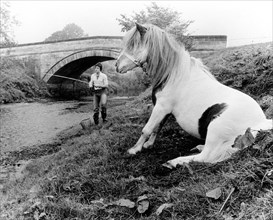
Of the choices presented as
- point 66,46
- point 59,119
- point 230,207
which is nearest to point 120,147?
point 230,207

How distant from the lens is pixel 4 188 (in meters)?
4.67

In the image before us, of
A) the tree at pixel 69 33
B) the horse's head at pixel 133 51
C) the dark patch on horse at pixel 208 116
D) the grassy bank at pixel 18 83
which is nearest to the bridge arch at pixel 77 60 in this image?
the grassy bank at pixel 18 83

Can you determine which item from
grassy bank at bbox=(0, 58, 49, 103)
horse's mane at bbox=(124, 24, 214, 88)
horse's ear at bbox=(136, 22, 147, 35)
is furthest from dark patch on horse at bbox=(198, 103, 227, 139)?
grassy bank at bbox=(0, 58, 49, 103)

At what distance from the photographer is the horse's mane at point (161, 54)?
3.77 metres

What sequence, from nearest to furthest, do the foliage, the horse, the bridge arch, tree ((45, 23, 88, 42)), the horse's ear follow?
the horse < the horse's ear < the foliage < the bridge arch < tree ((45, 23, 88, 42))

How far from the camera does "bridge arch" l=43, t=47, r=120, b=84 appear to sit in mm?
25969

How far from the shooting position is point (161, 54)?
377cm

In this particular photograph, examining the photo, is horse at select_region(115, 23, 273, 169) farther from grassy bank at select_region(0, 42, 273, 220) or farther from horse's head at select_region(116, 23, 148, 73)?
grassy bank at select_region(0, 42, 273, 220)

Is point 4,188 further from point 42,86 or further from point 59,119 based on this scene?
point 42,86

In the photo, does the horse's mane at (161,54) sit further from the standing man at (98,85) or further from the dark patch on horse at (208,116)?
the standing man at (98,85)

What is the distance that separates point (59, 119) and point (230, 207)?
39.0ft

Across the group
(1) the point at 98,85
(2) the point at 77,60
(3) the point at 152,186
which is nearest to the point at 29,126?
(1) the point at 98,85

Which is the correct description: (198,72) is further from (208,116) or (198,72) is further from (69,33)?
(69,33)

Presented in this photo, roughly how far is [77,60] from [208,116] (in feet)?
84.9
